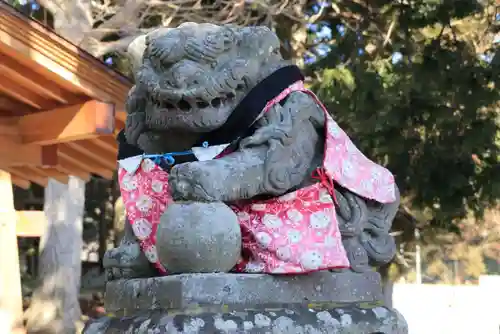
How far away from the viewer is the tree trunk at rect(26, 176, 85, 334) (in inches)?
399

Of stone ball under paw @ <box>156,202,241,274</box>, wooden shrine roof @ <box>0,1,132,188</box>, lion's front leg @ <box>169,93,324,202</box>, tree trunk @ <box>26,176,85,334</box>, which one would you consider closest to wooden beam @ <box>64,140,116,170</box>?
wooden shrine roof @ <box>0,1,132,188</box>

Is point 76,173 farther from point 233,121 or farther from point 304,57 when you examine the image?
point 304,57

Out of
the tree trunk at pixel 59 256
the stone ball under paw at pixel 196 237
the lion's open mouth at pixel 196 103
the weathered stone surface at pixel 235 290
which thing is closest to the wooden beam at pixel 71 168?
the weathered stone surface at pixel 235 290

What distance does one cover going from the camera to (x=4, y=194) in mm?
6039

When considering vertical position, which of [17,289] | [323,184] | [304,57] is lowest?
[17,289]

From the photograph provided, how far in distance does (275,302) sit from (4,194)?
4299mm

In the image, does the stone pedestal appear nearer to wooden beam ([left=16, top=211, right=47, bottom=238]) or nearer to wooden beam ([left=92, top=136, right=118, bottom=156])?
wooden beam ([left=92, top=136, right=118, bottom=156])

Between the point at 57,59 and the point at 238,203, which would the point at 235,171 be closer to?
the point at 238,203

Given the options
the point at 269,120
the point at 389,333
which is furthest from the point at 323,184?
the point at 389,333

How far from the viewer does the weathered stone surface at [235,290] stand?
2104 millimetres

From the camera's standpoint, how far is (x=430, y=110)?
6738mm

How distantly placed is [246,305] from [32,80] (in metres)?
2.78

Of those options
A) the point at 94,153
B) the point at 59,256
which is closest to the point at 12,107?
the point at 94,153

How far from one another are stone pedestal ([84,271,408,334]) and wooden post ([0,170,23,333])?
12.8ft
